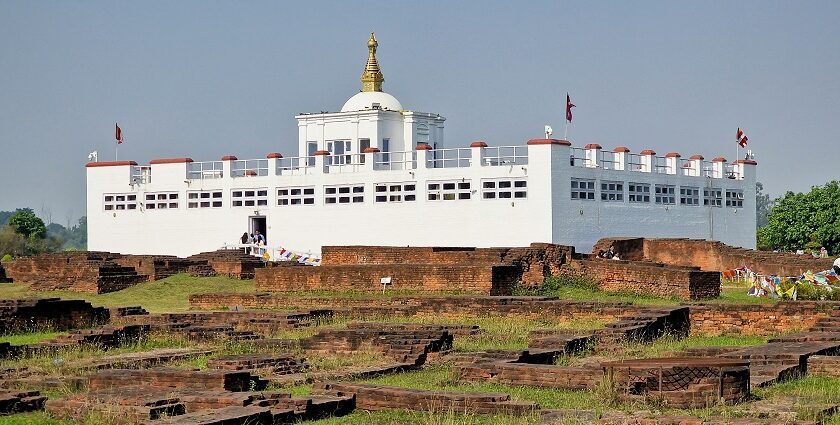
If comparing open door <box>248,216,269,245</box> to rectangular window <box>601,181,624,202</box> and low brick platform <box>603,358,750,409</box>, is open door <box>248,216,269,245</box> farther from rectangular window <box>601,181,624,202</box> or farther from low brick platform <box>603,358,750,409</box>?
low brick platform <box>603,358,750,409</box>

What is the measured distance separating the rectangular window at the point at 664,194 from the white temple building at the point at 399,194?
5 cm

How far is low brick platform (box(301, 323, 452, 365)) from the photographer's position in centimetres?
1677

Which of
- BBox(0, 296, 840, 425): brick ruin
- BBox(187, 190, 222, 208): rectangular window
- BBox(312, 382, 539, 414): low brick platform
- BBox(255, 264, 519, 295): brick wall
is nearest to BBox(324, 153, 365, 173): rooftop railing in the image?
BBox(187, 190, 222, 208): rectangular window

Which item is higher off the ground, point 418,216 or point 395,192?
point 395,192

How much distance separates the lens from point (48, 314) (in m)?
22.8

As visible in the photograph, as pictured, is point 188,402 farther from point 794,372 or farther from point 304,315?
point 304,315

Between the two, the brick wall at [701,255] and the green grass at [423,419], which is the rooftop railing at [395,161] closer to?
the brick wall at [701,255]

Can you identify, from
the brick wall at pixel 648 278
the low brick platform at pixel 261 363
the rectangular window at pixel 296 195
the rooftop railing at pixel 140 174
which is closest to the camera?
the low brick platform at pixel 261 363

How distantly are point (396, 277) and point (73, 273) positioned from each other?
8.44m

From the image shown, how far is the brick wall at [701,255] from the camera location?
32734 millimetres

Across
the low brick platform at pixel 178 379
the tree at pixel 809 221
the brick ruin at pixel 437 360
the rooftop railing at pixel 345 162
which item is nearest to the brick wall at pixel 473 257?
the brick ruin at pixel 437 360

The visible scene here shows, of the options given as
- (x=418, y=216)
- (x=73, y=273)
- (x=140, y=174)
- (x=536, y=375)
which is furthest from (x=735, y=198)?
(x=536, y=375)

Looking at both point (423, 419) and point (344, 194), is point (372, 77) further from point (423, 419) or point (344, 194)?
point (423, 419)

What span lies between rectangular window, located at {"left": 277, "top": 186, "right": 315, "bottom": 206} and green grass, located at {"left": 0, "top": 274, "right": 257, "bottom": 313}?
8.76 metres
